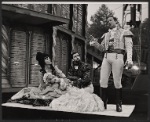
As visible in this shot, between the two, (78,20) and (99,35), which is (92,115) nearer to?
(99,35)

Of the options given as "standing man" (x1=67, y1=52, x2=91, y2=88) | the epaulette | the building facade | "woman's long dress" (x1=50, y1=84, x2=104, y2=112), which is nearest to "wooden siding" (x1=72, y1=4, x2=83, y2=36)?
the building facade

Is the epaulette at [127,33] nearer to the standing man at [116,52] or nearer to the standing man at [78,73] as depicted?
the standing man at [116,52]

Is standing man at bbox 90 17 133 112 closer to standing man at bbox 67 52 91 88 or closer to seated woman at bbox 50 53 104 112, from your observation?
seated woman at bbox 50 53 104 112

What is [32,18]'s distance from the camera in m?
6.54

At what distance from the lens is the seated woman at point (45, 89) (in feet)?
17.9

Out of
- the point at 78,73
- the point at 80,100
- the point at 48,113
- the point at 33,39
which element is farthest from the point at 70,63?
the point at 48,113

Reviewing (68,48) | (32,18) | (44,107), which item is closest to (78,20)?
(68,48)

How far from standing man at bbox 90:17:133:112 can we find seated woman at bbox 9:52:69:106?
2.97 feet

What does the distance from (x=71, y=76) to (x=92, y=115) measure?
4.69 feet

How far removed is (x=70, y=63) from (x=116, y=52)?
5.78 ft

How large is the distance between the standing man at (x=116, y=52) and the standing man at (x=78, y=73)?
781mm

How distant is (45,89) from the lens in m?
5.70

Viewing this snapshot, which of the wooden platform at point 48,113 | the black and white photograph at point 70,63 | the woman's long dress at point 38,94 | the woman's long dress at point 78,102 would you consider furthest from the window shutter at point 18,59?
the woman's long dress at point 78,102

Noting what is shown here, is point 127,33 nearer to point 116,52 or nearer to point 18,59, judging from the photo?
point 116,52
